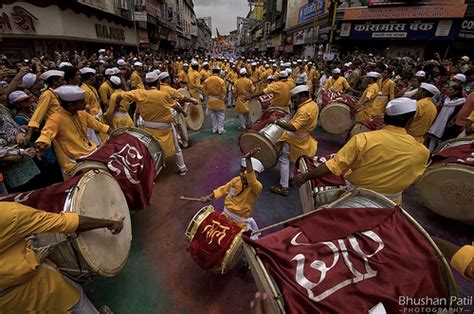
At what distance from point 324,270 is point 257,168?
5.91 ft

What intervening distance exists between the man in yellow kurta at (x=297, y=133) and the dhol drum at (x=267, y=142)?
142mm

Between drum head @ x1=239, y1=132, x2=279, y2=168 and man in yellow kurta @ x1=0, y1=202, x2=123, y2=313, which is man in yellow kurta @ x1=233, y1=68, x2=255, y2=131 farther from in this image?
man in yellow kurta @ x1=0, y1=202, x2=123, y2=313

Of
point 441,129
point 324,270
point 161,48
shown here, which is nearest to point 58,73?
point 324,270

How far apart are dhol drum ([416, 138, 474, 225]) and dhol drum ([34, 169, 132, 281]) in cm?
434

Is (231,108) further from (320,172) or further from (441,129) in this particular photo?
(320,172)

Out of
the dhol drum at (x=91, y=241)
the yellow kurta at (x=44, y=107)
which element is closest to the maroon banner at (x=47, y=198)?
the dhol drum at (x=91, y=241)

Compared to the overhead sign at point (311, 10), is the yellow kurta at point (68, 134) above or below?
below

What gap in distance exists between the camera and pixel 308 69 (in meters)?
13.8

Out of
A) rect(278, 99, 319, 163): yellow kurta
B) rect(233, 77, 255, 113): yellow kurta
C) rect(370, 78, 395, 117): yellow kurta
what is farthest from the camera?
rect(233, 77, 255, 113): yellow kurta

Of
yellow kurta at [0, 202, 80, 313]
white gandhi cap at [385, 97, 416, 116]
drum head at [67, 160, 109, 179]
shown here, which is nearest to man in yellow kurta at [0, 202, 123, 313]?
yellow kurta at [0, 202, 80, 313]

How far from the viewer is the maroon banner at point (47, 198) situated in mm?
2146

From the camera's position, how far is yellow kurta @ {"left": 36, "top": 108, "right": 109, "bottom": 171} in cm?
321

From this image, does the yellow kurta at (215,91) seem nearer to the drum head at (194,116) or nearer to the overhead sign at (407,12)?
the drum head at (194,116)

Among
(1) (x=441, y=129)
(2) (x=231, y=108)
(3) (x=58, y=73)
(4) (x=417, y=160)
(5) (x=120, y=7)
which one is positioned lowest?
(2) (x=231, y=108)
